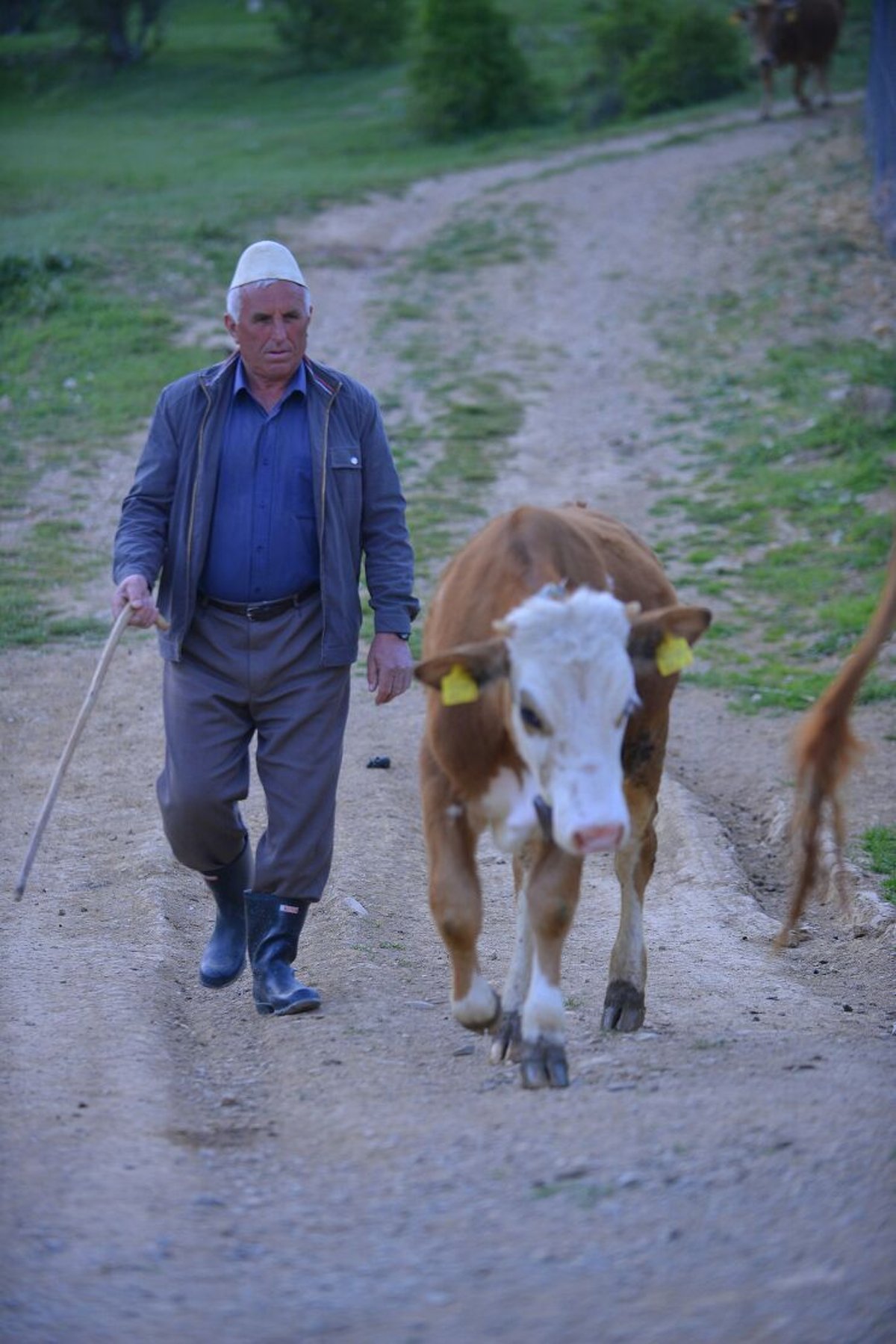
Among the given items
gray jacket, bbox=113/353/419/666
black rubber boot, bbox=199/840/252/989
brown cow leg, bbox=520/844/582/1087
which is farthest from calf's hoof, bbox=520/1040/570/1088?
gray jacket, bbox=113/353/419/666

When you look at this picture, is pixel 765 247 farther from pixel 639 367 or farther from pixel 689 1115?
pixel 689 1115

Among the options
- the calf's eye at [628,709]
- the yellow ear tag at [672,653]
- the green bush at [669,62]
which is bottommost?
the calf's eye at [628,709]

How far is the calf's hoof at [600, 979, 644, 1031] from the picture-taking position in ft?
18.2

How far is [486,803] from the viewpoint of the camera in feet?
16.8

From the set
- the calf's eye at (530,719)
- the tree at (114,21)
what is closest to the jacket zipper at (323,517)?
the calf's eye at (530,719)

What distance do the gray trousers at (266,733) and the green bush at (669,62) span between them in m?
26.1

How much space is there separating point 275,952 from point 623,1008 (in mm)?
1191

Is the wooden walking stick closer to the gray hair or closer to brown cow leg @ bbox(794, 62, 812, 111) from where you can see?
the gray hair

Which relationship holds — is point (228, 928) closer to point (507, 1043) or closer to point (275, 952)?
point (275, 952)

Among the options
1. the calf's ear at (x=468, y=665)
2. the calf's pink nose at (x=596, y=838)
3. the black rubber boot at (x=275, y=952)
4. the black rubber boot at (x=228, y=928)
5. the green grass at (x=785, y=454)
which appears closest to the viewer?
the calf's pink nose at (x=596, y=838)

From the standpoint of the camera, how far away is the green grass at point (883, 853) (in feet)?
23.2

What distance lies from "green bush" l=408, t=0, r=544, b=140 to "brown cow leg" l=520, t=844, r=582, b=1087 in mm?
25934

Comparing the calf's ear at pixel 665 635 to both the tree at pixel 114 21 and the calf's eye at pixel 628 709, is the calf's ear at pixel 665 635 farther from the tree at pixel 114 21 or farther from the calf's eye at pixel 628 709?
the tree at pixel 114 21

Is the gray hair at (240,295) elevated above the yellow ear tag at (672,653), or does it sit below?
above
